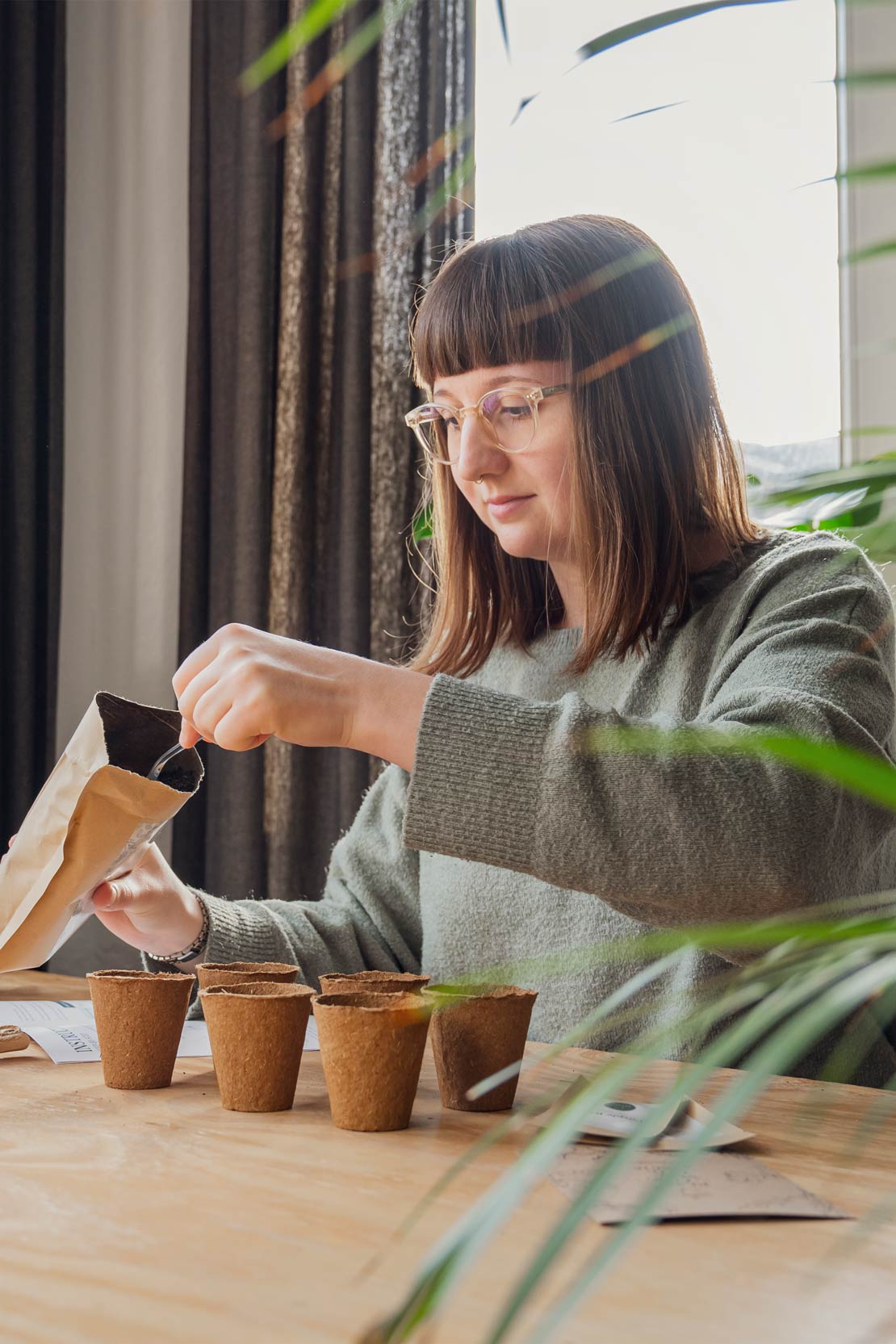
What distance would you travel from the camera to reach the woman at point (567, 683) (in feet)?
2.84

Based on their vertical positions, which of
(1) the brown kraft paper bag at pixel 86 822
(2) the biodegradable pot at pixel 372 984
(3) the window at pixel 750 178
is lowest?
(2) the biodegradable pot at pixel 372 984

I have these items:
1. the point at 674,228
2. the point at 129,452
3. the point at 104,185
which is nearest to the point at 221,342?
the point at 129,452

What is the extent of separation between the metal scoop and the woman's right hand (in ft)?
0.41

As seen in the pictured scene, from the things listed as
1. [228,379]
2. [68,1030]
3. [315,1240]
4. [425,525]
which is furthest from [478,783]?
[228,379]

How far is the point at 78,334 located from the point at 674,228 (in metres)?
1.25

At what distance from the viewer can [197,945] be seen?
1246 mm

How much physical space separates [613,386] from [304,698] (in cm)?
58

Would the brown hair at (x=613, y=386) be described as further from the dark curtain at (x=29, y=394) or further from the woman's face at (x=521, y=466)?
the dark curtain at (x=29, y=394)

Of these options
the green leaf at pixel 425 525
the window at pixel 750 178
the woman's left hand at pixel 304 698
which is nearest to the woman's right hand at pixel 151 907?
the woman's left hand at pixel 304 698

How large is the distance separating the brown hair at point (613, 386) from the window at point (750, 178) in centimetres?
54

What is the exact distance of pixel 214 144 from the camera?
2.42 metres

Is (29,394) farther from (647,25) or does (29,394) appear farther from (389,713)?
(647,25)

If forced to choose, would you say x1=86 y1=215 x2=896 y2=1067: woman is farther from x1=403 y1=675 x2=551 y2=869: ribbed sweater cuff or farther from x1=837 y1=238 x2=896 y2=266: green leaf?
x1=837 y1=238 x2=896 y2=266: green leaf

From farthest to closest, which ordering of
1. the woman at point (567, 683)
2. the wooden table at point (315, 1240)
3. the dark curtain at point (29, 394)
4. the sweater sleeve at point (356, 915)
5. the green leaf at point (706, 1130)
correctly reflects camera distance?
the dark curtain at point (29, 394) < the sweater sleeve at point (356, 915) < the woman at point (567, 683) < the wooden table at point (315, 1240) < the green leaf at point (706, 1130)
